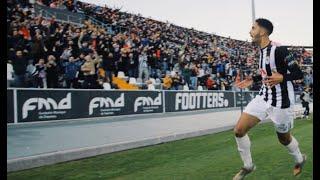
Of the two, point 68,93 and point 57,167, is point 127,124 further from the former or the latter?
point 57,167

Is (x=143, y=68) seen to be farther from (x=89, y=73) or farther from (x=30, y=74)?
(x=30, y=74)

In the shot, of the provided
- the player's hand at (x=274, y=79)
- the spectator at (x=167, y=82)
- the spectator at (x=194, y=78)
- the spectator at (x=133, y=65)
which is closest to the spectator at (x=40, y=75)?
the spectator at (x=133, y=65)

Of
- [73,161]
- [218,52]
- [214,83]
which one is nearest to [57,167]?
[73,161]

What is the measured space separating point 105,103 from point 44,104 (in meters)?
3.13

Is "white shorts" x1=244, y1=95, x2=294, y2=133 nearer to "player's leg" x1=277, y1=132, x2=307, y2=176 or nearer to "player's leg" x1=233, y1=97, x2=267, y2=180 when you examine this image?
"player's leg" x1=233, y1=97, x2=267, y2=180

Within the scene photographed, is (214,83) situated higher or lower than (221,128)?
higher

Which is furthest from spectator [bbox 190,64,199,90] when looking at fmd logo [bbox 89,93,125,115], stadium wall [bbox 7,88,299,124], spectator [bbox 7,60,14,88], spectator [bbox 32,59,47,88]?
spectator [bbox 7,60,14,88]

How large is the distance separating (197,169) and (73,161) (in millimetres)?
3071

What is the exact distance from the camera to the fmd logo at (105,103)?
1581 centimetres

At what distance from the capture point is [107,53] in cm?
1898

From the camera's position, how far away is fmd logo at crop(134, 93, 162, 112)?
1834 cm

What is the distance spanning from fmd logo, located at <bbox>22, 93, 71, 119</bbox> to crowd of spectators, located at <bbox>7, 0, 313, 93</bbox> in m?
0.87

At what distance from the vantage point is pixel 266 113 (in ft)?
24.2

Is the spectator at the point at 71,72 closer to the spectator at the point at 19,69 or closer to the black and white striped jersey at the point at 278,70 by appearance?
the spectator at the point at 19,69
